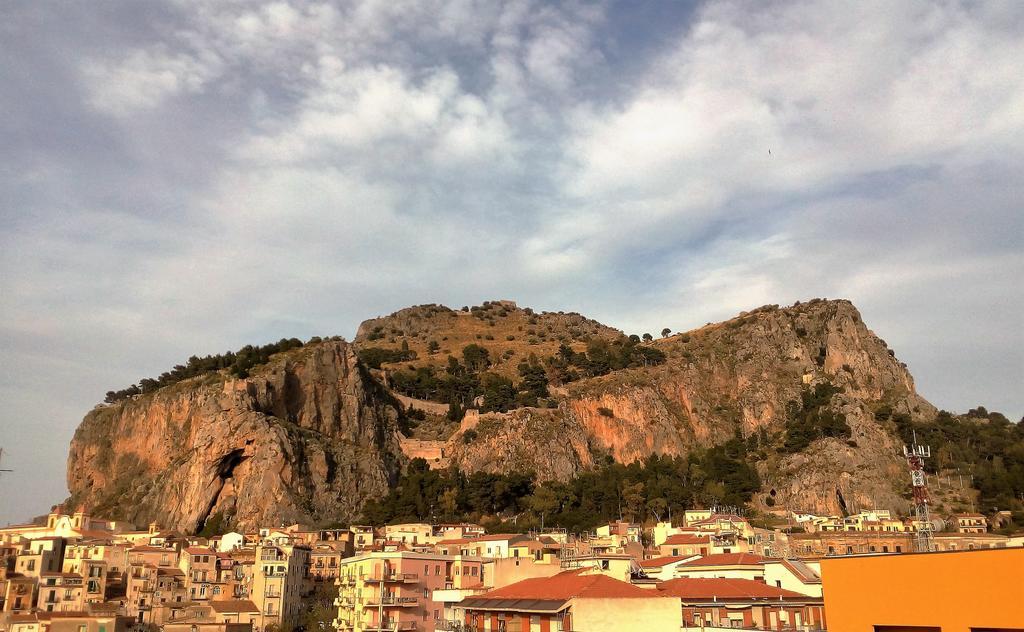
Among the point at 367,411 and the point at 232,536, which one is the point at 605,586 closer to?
the point at 232,536

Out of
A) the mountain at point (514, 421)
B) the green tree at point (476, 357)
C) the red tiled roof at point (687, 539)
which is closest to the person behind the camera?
the red tiled roof at point (687, 539)

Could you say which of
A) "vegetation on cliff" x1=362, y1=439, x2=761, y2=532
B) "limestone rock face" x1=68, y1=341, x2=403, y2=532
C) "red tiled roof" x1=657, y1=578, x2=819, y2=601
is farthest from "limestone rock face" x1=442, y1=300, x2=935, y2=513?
"red tiled roof" x1=657, y1=578, x2=819, y2=601

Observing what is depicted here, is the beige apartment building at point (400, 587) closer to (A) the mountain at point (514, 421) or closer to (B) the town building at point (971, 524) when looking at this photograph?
(A) the mountain at point (514, 421)

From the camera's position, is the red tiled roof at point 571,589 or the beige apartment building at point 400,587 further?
the beige apartment building at point 400,587

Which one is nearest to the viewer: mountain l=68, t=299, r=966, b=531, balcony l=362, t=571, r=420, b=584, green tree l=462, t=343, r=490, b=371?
balcony l=362, t=571, r=420, b=584

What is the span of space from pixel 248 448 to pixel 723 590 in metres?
74.0

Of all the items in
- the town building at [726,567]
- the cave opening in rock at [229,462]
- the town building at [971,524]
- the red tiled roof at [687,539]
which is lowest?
the town building at [726,567]

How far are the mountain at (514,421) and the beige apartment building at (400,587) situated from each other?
136 feet

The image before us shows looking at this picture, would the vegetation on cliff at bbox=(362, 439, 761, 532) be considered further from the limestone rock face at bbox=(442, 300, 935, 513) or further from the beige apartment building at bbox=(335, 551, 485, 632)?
the beige apartment building at bbox=(335, 551, 485, 632)

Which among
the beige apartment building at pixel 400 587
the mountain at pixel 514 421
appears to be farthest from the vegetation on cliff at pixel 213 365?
the beige apartment building at pixel 400 587

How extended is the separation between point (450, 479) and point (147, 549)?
39436mm

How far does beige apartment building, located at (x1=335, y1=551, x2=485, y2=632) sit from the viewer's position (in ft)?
178

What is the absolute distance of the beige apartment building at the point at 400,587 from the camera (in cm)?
5428

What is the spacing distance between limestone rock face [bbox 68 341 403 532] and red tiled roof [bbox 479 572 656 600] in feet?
199
